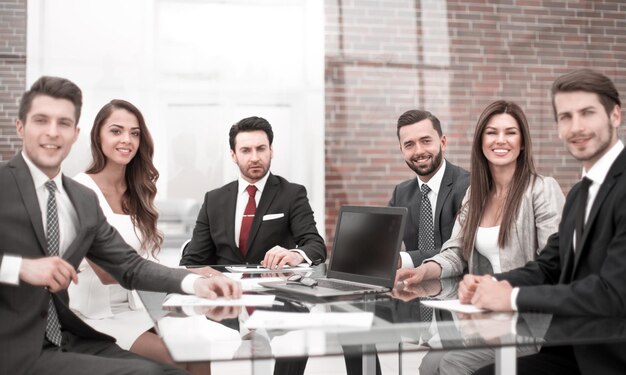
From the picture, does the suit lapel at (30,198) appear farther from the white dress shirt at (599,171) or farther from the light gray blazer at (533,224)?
the white dress shirt at (599,171)

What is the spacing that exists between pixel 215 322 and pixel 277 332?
225 mm

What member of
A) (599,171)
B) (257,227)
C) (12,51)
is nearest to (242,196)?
(257,227)

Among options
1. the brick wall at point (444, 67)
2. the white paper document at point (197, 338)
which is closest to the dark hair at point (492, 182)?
the white paper document at point (197, 338)

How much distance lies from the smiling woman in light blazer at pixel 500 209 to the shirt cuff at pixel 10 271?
4.40 feet

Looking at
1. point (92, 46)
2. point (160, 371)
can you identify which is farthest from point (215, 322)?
point (92, 46)

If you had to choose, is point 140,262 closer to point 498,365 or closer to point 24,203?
point 24,203

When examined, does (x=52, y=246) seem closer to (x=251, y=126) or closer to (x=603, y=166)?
(x=603, y=166)

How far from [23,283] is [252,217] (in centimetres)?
176

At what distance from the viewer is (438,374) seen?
278cm

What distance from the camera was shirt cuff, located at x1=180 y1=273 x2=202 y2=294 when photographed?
2223 millimetres

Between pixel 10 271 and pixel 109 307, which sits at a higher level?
pixel 10 271

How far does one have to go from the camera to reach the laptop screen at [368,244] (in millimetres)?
2287

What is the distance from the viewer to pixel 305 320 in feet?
5.70

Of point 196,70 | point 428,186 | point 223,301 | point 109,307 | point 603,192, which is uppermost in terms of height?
point 196,70
